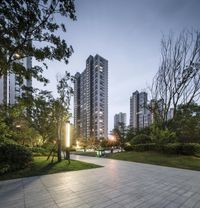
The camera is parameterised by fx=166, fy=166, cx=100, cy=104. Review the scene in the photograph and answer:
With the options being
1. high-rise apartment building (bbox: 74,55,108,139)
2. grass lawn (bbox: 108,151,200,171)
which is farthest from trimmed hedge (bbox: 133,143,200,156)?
high-rise apartment building (bbox: 74,55,108,139)

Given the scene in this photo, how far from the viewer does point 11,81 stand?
2894 inches

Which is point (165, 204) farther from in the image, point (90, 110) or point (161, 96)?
point (90, 110)

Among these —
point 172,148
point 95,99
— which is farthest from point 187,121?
point 95,99

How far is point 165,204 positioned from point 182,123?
1976 cm

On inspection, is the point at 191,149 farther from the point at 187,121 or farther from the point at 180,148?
the point at 187,121

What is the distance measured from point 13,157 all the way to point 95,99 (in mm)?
96318

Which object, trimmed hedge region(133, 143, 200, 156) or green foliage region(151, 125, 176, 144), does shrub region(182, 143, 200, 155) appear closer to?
trimmed hedge region(133, 143, 200, 156)

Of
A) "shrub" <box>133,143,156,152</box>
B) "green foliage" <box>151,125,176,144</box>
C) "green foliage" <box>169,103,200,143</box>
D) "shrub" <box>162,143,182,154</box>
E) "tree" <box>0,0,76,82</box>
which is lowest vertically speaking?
"shrub" <box>133,143,156,152</box>

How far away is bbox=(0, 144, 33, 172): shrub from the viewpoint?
8.40 metres

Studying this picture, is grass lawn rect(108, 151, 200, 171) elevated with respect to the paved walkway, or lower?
lower

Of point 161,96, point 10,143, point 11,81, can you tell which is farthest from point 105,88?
point 10,143

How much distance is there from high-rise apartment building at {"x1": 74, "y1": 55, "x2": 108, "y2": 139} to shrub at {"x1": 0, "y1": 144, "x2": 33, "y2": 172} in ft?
306

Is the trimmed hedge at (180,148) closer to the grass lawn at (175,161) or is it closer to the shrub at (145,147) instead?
the shrub at (145,147)

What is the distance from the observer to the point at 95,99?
10500 cm
